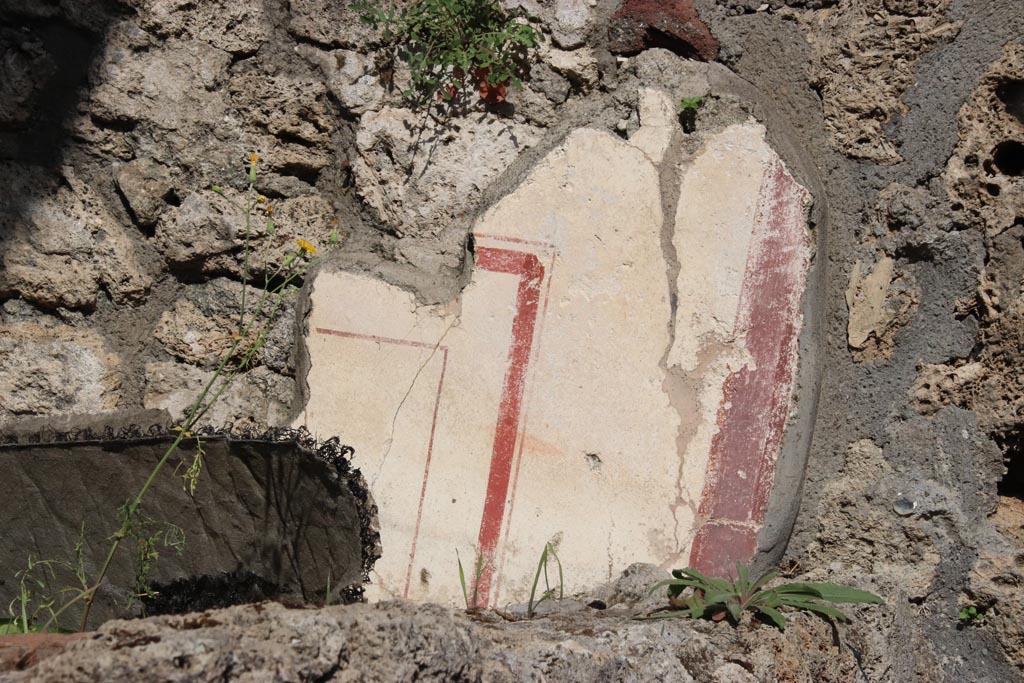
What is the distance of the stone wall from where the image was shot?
2.20 metres

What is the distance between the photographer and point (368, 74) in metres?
2.36

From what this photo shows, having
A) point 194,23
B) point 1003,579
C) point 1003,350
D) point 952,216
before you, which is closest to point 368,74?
point 194,23

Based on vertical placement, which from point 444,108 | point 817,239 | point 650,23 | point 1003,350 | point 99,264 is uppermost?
point 650,23

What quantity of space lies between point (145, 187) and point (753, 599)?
1.67m

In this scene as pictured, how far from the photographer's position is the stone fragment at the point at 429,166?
92.7 inches

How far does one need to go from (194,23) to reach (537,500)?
140cm

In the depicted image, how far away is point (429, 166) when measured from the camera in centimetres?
236

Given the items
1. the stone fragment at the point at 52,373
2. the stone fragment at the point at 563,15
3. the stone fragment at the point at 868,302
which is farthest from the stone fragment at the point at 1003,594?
the stone fragment at the point at 52,373

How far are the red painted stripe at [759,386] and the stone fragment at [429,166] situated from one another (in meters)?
0.62

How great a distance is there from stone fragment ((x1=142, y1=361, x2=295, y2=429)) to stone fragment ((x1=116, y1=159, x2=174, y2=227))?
0.36m

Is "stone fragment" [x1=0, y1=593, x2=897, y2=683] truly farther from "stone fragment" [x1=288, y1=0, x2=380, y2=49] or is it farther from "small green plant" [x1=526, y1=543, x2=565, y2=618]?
"stone fragment" [x1=288, y1=0, x2=380, y2=49]

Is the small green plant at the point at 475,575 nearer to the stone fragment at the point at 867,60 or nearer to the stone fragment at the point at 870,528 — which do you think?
the stone fragment at the point at 870,528

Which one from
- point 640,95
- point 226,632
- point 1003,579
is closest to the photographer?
point 226,632

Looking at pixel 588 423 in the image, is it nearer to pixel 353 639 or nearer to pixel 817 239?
pixel 817 239
